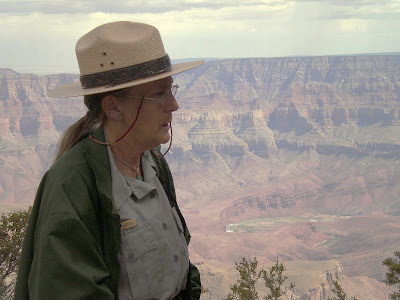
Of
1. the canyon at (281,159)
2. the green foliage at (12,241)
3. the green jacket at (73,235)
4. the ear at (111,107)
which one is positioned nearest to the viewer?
the green jacket at (73,235)

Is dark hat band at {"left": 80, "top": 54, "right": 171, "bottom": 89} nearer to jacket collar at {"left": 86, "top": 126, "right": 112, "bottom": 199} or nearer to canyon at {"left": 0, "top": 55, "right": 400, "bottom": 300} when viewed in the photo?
jacket collar at {"left": 86, "top": 126, "right": 112, "bottom": 199}

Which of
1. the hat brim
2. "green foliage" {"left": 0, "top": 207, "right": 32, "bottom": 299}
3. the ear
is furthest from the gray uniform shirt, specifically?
"green foliage" {"left": 0, "top": 207, "right": 32, "bottom": 299}

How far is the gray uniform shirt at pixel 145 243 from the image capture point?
199 cm

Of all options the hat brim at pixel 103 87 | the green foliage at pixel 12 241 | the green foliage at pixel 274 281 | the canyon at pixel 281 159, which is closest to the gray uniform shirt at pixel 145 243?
the hat brim at pixel 103 87

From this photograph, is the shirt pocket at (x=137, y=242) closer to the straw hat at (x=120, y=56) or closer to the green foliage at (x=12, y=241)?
the straw hat at (x=120, y=56)

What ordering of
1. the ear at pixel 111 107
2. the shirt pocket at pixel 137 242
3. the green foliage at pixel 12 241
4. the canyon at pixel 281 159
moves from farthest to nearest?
the canyon at pixel 281 159 → the green foliage at pixel 12 241 → the ear at pixel 111 107 → the shirt pocket at pixel 137 242

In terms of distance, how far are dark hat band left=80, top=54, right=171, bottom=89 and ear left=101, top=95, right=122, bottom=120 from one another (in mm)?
68

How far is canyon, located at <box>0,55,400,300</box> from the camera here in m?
84.8

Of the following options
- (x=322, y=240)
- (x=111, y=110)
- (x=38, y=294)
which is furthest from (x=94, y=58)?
(x=322, y=240)

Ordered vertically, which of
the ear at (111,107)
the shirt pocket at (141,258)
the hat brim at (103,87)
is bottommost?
the shirt pocket at (141,258)

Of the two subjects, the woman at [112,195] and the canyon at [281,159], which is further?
the canyon at [281,159]

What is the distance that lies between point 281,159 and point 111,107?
130m

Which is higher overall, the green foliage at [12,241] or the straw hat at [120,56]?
the straw hat at [120,56]

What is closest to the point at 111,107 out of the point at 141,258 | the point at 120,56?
the point at 120,56
